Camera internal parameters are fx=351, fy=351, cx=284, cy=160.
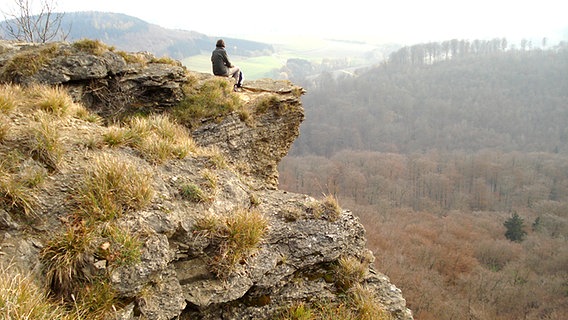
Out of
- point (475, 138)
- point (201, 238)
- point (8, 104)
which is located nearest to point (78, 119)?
point (8, 104)

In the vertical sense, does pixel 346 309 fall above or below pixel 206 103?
below

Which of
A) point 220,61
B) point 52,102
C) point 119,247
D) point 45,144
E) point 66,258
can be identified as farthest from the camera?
point 220,61

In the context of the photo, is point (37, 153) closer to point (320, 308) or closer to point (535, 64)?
point (320, 308)

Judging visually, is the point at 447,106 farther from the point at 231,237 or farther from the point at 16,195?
the point at 16,195

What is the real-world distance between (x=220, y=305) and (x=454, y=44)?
211m

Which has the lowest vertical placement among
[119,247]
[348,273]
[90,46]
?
[348,273]

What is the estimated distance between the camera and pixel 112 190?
180 inches

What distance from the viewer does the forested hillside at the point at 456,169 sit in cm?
4972

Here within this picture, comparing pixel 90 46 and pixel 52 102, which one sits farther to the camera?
pixel 90 46

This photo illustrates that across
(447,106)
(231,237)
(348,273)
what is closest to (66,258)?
(231,237)

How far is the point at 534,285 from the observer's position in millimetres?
49094

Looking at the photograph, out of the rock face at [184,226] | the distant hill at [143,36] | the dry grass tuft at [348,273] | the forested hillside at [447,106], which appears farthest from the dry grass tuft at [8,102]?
the forested hillside at [447,106]

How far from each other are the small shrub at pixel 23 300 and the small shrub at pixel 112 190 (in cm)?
93

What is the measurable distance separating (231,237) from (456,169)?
104359 mm
